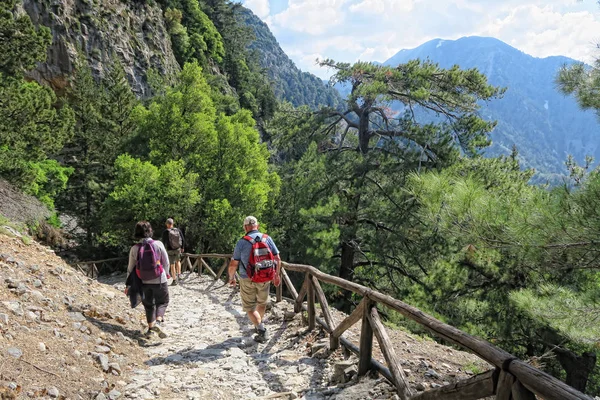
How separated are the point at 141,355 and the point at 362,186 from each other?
Answer: 33.1ft

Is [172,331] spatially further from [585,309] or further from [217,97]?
[217,97]

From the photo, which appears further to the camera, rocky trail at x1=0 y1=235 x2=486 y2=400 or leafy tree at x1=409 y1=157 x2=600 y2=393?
leafy tree at x1=409 y1=157 x2=600 y2=393

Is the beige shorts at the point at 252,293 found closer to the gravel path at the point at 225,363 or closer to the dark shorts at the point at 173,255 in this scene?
the gravel path at the point at 225,363

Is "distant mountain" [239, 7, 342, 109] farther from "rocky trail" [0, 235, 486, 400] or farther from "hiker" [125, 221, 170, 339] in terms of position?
"hiker" [125, 221, 170, 339]

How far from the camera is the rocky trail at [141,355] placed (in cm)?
390

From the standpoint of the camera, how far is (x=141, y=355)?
17.3ft

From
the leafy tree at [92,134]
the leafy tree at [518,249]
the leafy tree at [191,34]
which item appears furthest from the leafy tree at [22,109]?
the leafy tree at [191,34]

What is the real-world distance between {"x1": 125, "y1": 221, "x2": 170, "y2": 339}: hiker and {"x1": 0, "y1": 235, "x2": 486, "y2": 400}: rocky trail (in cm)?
33

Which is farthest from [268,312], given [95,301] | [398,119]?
[398,119]

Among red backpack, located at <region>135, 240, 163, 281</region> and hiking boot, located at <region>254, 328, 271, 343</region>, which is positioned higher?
red backpack, located at <region>135, 240, 163, 281</region>

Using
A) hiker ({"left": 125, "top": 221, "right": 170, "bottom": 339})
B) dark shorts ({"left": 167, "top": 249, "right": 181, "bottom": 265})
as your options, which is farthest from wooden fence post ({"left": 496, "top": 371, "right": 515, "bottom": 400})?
dark shorts ({"left": 167, "top": 249, "right": 181, "bottom": 265})

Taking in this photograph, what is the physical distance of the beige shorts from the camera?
19.2ft

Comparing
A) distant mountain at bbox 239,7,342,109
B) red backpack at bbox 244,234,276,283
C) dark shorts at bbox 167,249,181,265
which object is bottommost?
dark shorts at bbox 167,249,181,265

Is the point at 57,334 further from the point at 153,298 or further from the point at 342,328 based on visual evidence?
the point at 342,328
